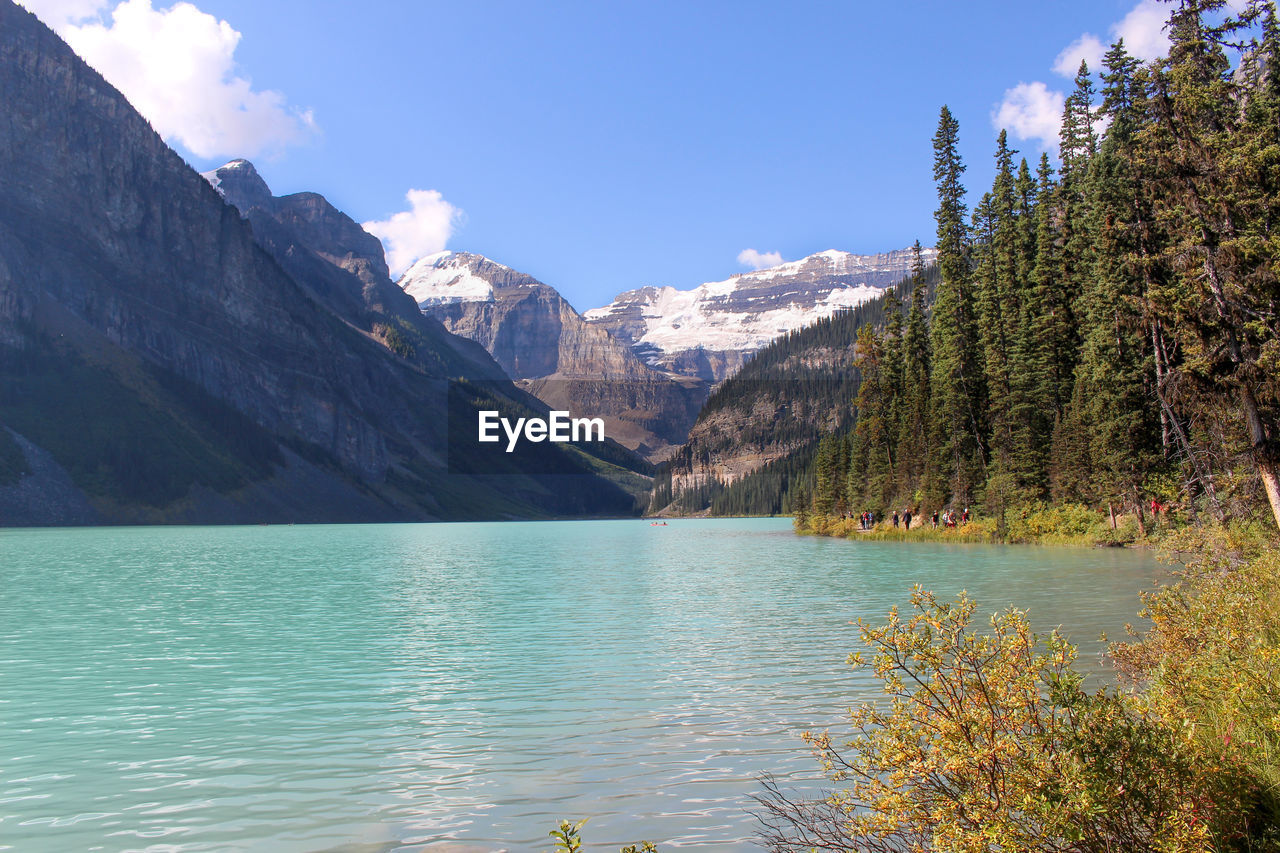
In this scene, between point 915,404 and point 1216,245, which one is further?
point 915,404

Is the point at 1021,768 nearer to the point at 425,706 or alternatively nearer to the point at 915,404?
the point at 425,706

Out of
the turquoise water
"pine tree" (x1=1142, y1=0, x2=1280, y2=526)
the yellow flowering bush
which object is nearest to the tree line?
"pine tree" (x1=1142, y1=0, x2=1280, y2=526)

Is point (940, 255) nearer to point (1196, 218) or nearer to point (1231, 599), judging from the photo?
point (1196, 218)

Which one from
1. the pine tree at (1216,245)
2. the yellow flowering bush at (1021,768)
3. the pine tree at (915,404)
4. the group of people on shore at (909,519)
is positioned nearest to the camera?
the yellow flowering bush at (1021,768)

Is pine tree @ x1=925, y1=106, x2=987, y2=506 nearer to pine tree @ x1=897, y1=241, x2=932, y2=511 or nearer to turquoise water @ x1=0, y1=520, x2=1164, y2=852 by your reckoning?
pine tree @ x1=897, y1=241, x2=932, y2=511

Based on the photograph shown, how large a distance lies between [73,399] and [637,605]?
616 feet

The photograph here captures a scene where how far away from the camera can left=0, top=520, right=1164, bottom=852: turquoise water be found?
10.8 metres

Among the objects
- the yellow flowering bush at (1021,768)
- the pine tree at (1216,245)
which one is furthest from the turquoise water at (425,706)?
the pine tree at (1216,245)

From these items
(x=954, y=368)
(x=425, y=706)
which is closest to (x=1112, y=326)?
(x=954, y=368)

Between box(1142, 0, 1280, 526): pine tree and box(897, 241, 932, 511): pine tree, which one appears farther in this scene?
box(897, 241, 932, 511): pine tree

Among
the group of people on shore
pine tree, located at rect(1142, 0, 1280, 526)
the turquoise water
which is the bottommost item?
the turquoise water

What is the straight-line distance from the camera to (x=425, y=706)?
16797 mm

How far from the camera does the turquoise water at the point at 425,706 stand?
10.8 metres

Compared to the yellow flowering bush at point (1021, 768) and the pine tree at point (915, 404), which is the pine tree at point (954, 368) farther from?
the yellow flowering bush at point (1021, 768)
